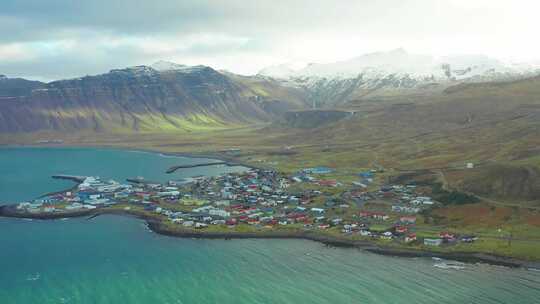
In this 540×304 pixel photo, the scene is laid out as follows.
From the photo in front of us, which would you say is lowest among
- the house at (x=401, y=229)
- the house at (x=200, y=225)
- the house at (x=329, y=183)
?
the house at (x=200, y=225)

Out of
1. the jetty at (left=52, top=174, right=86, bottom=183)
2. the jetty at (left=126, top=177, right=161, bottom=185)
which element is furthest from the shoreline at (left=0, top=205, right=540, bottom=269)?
the jetty at (left=52, top=174, right=86, bottom=183)

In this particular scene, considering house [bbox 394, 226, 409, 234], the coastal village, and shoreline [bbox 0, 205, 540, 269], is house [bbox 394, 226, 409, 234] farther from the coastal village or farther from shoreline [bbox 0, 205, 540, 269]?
shoreline [bbox 0, 205, 540, 269]

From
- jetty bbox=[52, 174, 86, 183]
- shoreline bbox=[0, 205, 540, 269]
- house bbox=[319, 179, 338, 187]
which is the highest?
house bbox=[319, 179, 338, 187]

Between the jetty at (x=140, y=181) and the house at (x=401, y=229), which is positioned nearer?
the house at (x=401, y=229)

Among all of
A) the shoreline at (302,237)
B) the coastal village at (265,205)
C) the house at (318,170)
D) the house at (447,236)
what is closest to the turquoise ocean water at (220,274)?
the shoreline at (302,237)

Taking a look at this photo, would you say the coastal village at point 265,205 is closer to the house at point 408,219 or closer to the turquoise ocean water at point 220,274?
the house at point 408,219

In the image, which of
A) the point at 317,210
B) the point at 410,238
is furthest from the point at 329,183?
the point at 410,238

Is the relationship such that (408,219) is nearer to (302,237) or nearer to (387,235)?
(387,235)
